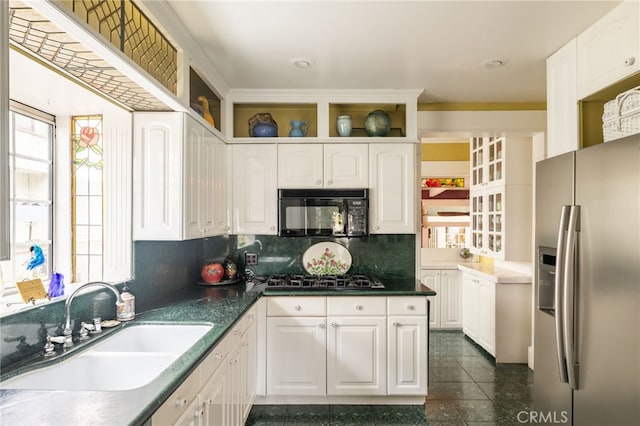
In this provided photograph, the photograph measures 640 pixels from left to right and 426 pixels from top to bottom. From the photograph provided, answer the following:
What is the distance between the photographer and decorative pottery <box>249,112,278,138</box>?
10.3ft

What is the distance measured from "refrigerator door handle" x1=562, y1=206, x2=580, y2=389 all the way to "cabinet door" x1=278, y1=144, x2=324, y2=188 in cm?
187

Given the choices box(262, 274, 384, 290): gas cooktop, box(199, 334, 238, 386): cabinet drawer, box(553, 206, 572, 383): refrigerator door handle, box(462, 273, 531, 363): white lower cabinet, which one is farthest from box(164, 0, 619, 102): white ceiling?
box(462, 273, 531, 363): white lower cabinet

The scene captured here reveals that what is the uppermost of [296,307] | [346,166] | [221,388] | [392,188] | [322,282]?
[346,166]

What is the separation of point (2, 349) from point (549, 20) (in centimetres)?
297

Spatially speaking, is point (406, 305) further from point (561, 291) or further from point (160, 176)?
point (160, 176)

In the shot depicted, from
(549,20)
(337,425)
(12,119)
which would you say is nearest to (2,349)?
(12,119)

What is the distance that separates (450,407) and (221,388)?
183cm

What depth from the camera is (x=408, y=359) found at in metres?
2.73

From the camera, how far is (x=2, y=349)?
1354 millimetres

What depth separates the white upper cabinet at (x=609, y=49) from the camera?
5.87ft

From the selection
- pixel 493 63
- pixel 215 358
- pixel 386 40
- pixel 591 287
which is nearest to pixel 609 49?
pixel 493 63

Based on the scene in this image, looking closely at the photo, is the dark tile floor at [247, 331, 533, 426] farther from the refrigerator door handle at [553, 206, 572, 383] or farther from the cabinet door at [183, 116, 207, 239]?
the cabinet door at [183, 116, 207, 239]

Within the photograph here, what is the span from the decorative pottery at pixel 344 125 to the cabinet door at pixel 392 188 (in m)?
0.24

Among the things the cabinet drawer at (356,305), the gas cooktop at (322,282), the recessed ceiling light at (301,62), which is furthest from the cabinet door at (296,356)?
the recessed ceiling light at (301,62)
